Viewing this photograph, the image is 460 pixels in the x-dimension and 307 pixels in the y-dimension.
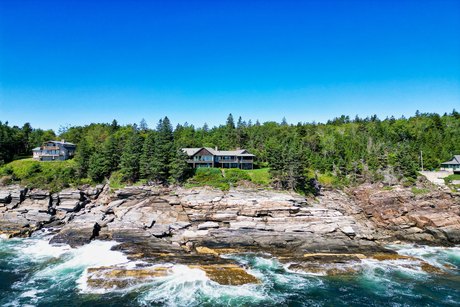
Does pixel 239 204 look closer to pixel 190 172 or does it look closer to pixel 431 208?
pixel 190 172

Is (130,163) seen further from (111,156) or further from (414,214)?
(414,214)

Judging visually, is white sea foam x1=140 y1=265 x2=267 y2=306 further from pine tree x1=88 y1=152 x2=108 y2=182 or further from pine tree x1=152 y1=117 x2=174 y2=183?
pine tree x1=88 y1=152 x2=108 y2=182

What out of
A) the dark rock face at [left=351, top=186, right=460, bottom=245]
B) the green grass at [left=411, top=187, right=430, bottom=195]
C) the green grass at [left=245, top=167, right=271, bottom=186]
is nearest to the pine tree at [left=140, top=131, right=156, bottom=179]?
the green grass at [left=245, top=167, right=271, bottom=186]

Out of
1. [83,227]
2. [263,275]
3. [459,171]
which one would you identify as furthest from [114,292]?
[459,171]

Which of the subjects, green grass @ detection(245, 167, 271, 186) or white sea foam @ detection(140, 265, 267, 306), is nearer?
white sea foam @ detection(140, 265, 267, 306)

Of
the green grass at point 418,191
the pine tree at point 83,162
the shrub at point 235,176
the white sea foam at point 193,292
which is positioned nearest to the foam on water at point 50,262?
the white sea foam at point 193,292

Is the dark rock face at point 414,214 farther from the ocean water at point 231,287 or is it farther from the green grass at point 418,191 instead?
the ocean water at point 231,287

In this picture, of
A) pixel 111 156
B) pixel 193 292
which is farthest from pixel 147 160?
pixel 193 292
